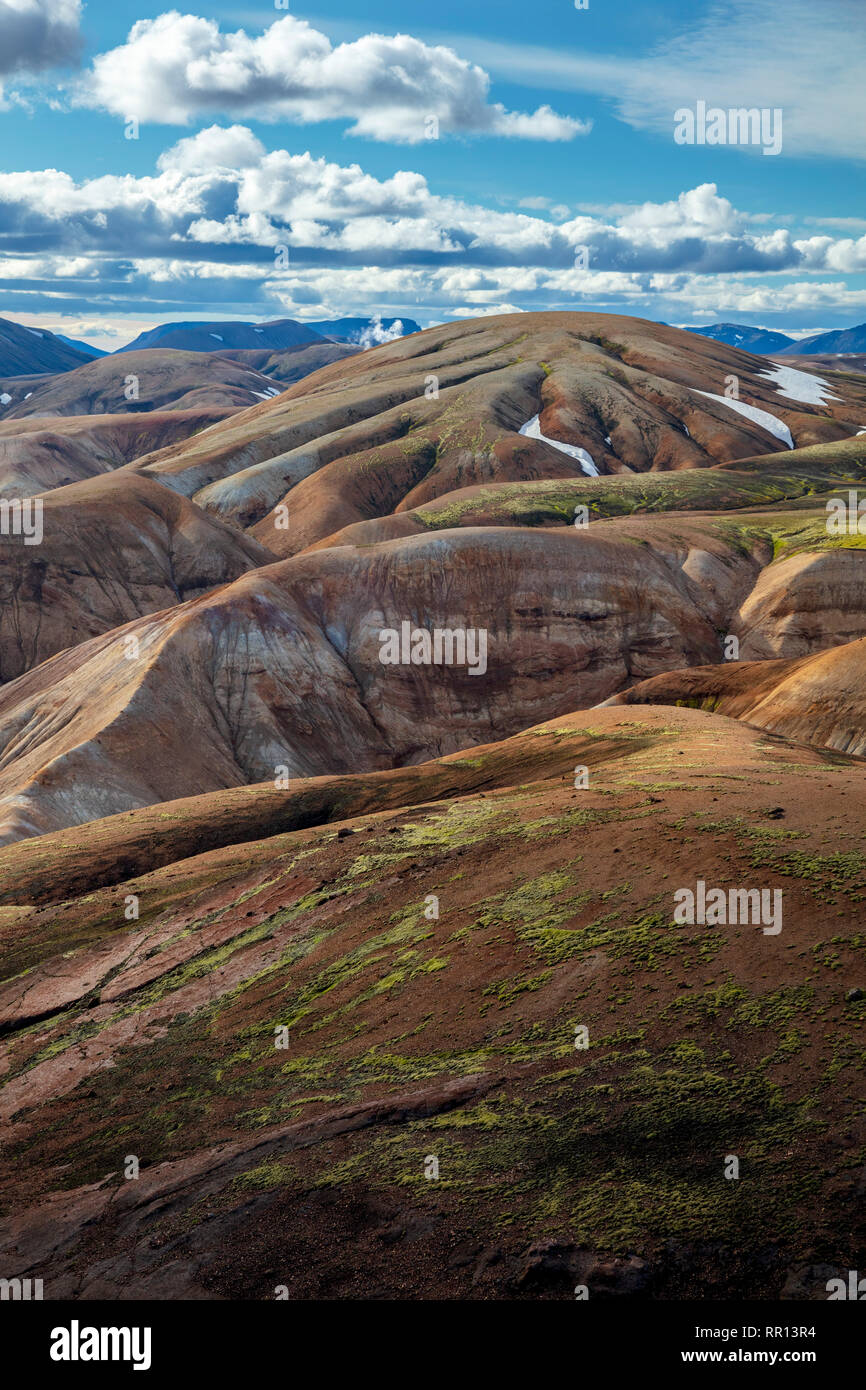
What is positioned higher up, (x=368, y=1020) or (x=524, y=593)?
(x=524, y=593)

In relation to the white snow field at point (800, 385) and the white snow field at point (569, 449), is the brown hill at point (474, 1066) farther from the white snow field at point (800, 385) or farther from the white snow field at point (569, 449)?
the white snow field at point (800, 385)

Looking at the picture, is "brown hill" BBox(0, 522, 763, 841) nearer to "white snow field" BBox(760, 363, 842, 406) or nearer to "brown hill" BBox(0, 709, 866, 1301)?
"brown hill" BBox(0, 709, 866, 1301)

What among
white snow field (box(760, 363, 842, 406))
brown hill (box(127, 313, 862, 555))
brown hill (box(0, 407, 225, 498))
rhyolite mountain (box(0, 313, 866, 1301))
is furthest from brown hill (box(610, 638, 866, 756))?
white snow field (box(760, 363, 842, 406))

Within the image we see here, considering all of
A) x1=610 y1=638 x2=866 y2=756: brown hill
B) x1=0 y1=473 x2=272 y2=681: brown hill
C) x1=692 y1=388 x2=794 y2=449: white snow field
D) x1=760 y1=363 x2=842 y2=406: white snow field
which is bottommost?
x1=610 y1=638 x2=866 y2=756: brown hill

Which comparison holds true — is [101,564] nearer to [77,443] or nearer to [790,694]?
[790,694]

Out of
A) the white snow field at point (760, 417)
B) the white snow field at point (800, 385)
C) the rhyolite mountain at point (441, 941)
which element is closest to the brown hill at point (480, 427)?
the white snow field at point (760, 417)
